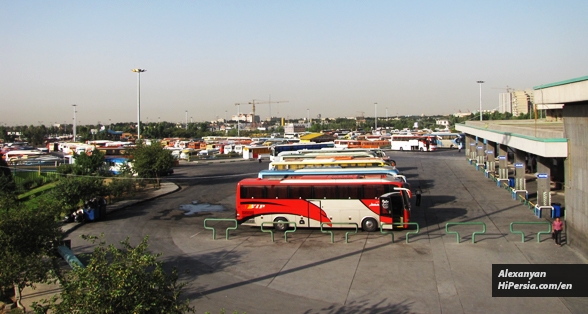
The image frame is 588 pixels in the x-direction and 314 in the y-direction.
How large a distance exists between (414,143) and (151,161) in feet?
128

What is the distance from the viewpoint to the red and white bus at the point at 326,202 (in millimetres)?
17938

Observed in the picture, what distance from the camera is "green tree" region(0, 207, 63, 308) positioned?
1023 centimetres

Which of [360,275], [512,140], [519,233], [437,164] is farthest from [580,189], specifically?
[437,164]

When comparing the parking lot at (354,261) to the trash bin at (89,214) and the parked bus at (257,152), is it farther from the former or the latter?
the parked bus at (257,152)

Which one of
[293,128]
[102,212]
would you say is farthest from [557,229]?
[293,128]

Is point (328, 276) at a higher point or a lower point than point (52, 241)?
lower

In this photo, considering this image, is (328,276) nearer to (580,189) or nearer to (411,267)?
(411,267)

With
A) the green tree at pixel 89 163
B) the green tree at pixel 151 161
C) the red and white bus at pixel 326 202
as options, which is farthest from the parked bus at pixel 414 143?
the red and white bus at pixel 326 202

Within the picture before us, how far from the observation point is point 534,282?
422 inches

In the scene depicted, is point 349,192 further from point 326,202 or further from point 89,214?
point 89,214

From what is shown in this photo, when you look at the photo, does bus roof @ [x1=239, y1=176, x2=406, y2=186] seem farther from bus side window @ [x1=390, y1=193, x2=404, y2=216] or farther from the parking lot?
the parking lot

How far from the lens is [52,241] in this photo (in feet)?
38.3

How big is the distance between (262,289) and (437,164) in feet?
114

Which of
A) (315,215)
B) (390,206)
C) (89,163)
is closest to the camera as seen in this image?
(390,206)
